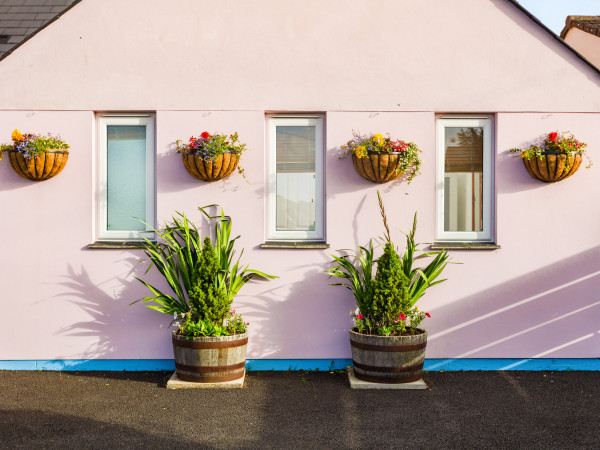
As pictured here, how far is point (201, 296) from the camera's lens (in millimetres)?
5270

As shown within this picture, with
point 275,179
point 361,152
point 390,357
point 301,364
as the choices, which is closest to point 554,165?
point 361,152

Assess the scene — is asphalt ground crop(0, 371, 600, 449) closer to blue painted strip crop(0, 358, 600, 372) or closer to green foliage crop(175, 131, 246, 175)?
blue painted strip crop(0, 358, 600, 372)

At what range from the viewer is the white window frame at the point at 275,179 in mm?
6078

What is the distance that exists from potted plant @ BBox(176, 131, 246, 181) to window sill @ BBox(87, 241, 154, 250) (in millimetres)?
921

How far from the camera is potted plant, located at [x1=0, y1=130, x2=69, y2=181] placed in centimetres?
561

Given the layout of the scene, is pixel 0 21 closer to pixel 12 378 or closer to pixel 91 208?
pixel 91 208

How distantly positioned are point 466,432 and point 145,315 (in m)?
3.33

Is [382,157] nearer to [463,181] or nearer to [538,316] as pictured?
[463,181]

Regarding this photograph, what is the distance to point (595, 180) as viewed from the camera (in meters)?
5.97

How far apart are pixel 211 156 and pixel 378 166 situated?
1621 millimetres

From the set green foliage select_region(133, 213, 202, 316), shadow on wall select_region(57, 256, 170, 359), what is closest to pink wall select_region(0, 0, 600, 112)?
green foliage select_region(133, 213, 202, 316)

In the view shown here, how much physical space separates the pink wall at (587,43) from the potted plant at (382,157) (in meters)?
4.33

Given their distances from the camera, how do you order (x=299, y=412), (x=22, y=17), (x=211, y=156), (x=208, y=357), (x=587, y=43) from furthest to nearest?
(x=587, y=43) → (x=22, y=17) → (x=211, y=156) → (x=208, y=357) → (x=299, y=412)

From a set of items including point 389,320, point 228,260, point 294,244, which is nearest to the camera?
point 389,320
